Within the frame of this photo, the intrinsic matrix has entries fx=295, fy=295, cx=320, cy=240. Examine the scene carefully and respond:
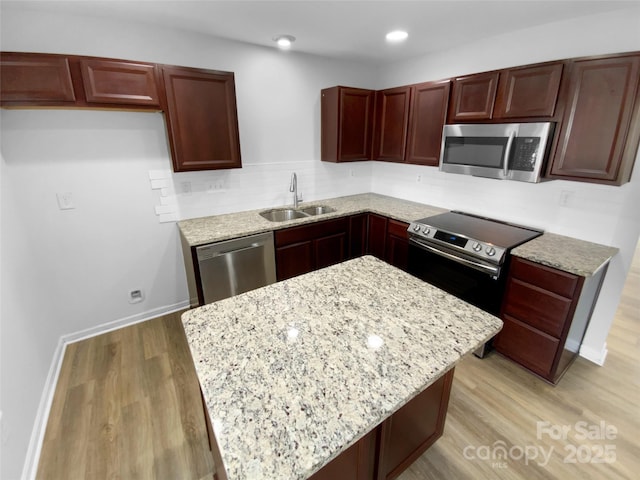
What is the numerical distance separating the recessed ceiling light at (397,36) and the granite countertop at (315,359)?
2.10m

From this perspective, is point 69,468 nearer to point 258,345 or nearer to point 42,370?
point 42,370

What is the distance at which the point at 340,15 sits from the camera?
82.7 inches

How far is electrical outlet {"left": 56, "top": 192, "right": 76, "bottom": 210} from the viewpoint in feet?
7.46

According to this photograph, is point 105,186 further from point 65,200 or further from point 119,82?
point 119,82

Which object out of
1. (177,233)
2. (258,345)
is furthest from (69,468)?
(177,233)

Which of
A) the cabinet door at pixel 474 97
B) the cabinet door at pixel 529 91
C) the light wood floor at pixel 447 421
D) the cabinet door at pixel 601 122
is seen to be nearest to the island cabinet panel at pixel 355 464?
the light wood floor at pixel 447 421

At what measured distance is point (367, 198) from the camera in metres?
3.74

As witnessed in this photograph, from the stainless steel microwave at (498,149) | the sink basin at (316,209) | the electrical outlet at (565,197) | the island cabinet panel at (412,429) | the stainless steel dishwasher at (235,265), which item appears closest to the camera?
the island cabinet panel at (412,429)

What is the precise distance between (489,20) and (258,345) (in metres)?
2.73

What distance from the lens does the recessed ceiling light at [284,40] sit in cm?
252

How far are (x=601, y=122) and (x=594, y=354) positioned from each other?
5.79ft

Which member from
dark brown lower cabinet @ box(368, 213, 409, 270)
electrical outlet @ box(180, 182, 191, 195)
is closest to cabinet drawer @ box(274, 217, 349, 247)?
dark brown lower cabinet @ box(368, 213, 409, 270)

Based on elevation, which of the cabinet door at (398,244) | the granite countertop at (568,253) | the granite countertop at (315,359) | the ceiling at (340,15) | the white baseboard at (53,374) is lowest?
the white baseboard at (53,374)

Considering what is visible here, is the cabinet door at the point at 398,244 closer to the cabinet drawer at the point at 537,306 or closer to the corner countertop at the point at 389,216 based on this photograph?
the corner countertop at the point at 389,216
